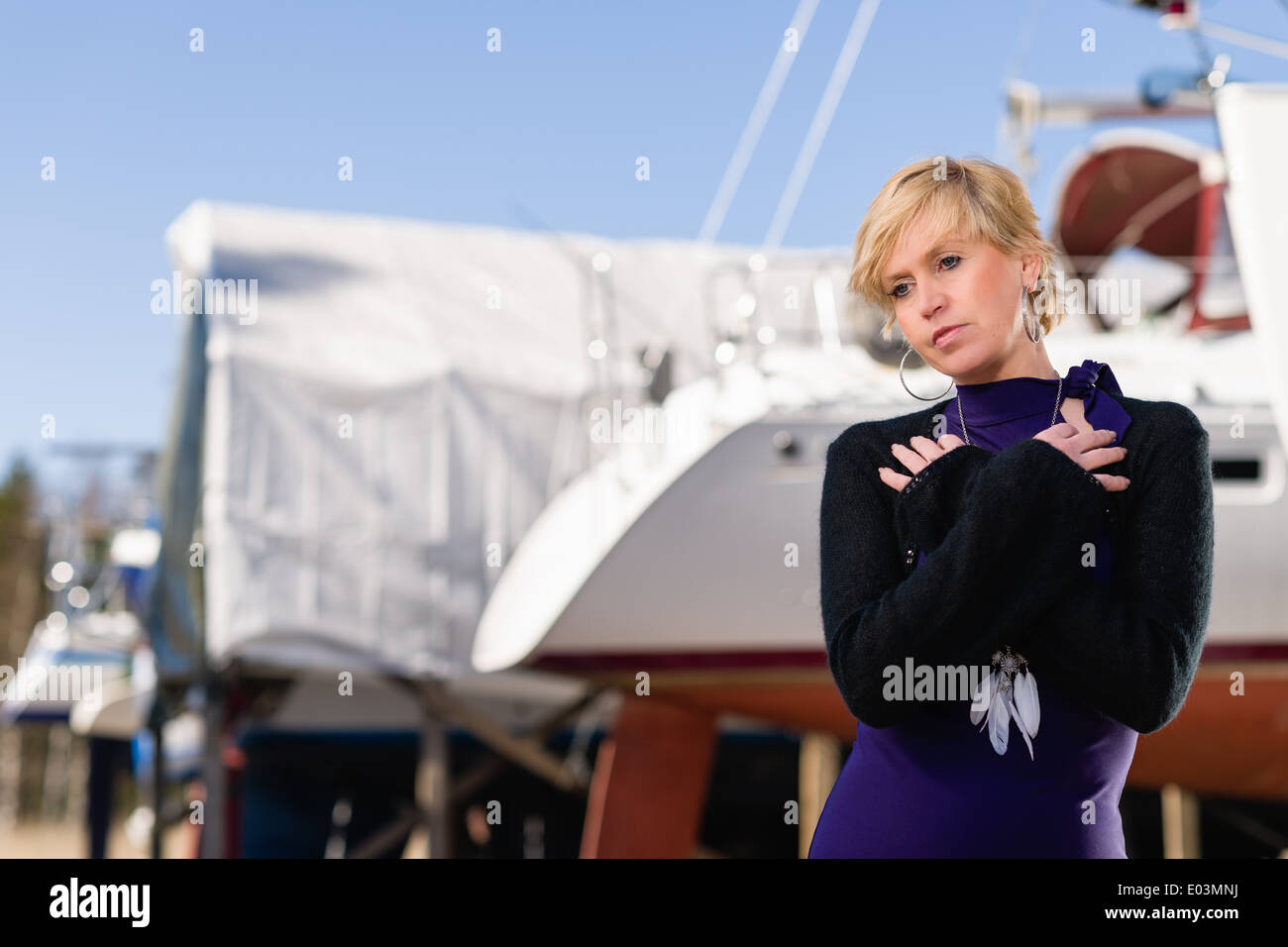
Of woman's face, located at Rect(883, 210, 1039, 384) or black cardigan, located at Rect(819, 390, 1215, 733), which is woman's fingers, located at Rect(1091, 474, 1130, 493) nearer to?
black cardigan, located at Rect(819, 390, 1215, 733)

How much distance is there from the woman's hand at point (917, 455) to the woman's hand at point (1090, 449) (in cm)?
2

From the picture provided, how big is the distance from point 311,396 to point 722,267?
253 cm

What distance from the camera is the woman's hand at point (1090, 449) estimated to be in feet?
3.11

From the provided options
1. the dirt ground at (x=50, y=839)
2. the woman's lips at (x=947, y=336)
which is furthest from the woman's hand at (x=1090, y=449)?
the dirt ground at (x=50, y=839)

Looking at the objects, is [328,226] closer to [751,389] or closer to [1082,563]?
[751,389]

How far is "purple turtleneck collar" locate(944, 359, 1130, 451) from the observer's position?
1025 mm

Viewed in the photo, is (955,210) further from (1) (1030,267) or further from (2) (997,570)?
(2) (997,570)

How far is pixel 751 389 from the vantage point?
427 centimetres

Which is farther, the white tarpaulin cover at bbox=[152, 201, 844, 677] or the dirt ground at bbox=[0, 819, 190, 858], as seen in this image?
the dirt ground at bbox=[0, 819, 190, 858]

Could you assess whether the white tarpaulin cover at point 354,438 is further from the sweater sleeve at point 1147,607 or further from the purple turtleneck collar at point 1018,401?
the sweater sleeve at point 1147,607
